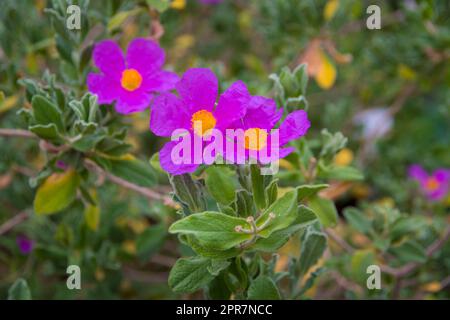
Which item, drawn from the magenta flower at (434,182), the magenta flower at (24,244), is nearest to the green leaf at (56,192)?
the magenta flower at (24,244)

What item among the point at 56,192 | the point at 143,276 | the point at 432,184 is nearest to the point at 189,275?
the point at 56,192

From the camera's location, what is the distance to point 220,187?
3.12ft

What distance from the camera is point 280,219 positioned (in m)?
0.85

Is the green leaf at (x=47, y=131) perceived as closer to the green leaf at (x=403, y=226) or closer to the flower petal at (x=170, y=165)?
the flower petal at (x=170, y=165)

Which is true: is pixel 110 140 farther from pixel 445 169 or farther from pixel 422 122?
pixel 422 122

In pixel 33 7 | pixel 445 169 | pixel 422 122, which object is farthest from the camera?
pixel 422 122

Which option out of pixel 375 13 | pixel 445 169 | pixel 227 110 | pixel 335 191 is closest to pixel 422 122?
pixel 445 169

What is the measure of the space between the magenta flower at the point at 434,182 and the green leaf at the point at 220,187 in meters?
1.22

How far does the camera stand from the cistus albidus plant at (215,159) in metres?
0.89

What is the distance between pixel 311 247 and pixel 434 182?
3.44 ft

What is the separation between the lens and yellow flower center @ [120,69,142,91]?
1067 mm

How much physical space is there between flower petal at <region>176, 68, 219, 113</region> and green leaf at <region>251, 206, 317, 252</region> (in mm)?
240

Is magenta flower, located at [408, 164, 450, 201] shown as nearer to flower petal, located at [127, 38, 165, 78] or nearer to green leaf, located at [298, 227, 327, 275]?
green leaf, located at [298, 227, 327, 275]
